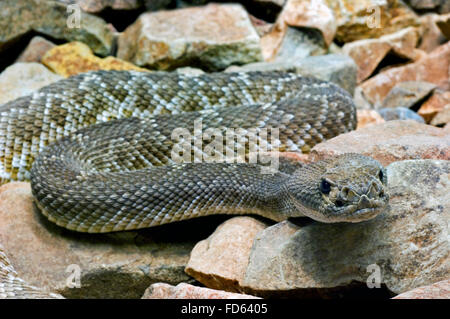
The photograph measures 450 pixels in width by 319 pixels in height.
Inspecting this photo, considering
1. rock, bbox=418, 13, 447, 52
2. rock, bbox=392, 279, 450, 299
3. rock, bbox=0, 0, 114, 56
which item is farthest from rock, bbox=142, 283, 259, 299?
rock, bbox=418, 13, 447, 52

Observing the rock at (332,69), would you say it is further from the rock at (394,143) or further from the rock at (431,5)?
the rock at (431,5)

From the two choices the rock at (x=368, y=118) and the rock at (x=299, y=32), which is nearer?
the rock at (x=368, y=118)

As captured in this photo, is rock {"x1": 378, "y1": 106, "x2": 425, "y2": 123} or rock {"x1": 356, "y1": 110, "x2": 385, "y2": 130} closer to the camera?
rock {"x1": 356, "y1": 110, "x2": 385, "y2": 130}

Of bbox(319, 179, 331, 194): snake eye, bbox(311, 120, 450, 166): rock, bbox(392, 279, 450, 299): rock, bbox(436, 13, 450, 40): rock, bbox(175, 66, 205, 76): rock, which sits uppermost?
bbox(319, 179, 331, 194): snake eye

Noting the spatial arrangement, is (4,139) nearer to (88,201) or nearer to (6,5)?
(88,201)

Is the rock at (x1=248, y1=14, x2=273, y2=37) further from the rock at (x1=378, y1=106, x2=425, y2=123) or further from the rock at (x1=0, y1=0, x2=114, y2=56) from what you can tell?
the rock at (x1=378, y1=106, x2=425, y2=123)

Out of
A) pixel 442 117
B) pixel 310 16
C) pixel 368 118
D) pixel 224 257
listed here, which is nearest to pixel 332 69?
pixel 368 118

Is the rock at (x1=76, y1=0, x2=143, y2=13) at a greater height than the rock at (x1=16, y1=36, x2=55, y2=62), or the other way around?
the rock at (x1=76, y1=0, x2=143, y2=13)

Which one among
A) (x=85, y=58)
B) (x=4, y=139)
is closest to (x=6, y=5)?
(x=85, y=58)

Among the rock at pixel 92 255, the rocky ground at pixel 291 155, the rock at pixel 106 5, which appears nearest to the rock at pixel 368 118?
the rocky ground at pixel 291 155
